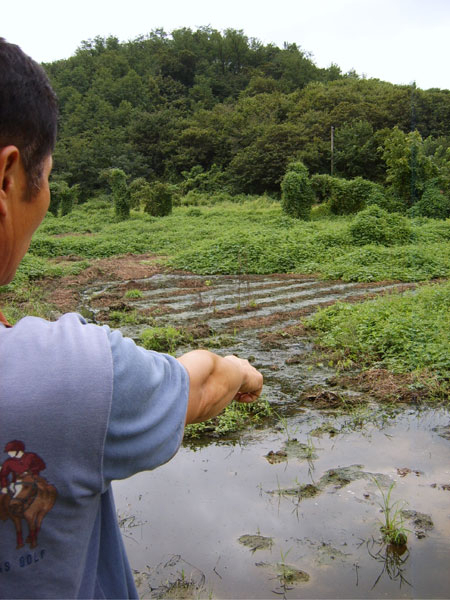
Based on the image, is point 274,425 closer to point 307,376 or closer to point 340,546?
point 307,376

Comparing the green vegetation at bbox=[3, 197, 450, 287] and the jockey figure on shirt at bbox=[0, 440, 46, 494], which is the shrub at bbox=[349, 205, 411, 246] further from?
the jockey figure on shirt at bbox=[0, 440, 46, 494]

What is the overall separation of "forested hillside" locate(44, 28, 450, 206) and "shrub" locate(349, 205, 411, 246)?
83.5 inches

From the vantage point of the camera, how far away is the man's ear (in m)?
0.69

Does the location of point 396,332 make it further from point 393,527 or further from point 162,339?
point 393,527

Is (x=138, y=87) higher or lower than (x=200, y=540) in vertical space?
higher

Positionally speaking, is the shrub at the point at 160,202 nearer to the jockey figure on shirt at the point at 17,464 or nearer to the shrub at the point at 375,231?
the shrub at the point at 375,231

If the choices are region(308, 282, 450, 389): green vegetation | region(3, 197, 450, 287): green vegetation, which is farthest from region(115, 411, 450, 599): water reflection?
region(3, 197, 450, 287): green vegetation

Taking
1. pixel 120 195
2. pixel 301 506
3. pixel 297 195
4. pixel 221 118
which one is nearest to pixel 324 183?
pixel 297 195

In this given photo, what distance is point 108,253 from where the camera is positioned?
16.7m

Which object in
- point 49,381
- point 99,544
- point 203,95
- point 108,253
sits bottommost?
point 108,253

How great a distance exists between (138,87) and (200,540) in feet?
184

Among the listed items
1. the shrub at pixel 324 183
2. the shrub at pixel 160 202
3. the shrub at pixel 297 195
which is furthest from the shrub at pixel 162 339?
the shrub at pixel 160 202

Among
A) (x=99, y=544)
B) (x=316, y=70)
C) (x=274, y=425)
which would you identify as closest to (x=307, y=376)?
(x=274, y=425)

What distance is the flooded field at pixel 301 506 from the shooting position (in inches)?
103
